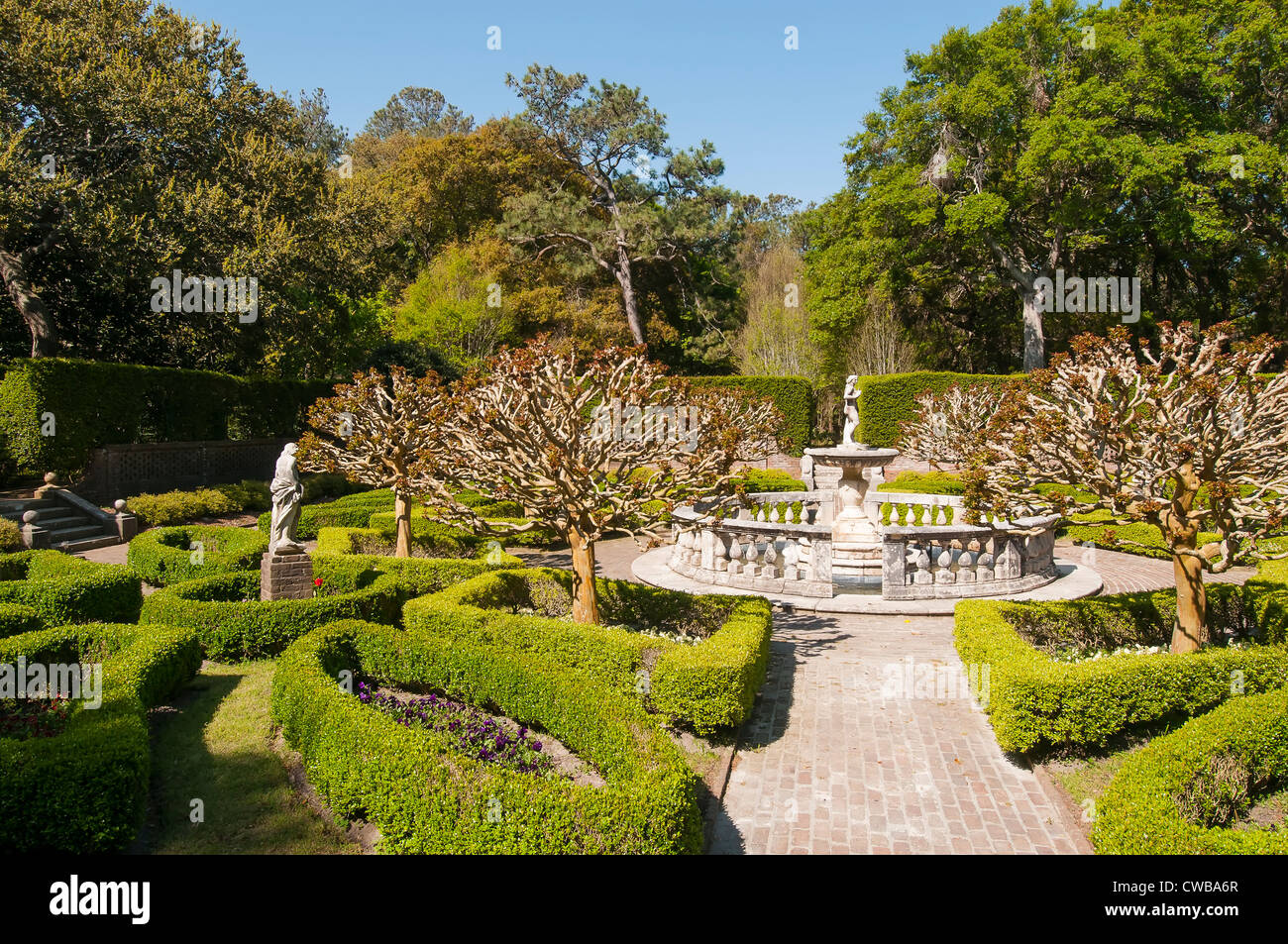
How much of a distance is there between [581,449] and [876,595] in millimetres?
7008

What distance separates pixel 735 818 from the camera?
6891 mm

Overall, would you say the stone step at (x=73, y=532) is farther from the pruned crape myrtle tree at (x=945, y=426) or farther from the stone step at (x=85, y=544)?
the pruned crape myrtle tree at (x=945, y=426)

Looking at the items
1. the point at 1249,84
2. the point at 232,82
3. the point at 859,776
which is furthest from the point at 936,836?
the point at 1249,84

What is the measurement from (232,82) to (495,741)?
29.8m

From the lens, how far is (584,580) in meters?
11.1

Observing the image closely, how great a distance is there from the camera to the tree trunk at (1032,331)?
36125 mm

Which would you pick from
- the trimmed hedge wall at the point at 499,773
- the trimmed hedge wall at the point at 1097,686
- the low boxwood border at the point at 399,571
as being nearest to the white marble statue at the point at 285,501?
the low boxwood border at the point at 399,571

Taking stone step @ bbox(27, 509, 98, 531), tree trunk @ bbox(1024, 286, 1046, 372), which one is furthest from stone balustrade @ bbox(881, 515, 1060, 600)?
tree trunk @ bbox(1024, 286, 1046, 372)

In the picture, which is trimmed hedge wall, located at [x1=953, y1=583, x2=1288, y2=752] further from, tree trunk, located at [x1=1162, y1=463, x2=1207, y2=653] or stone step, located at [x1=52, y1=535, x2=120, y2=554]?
stone step, located at [x1=52, y1=535, x2=120, y2=554]

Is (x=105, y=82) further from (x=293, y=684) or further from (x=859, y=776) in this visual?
(x=859, y=776)

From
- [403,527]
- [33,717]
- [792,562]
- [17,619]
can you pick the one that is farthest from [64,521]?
[792,562]

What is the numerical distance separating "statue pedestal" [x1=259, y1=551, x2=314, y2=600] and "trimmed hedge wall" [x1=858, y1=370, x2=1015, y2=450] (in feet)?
90.9

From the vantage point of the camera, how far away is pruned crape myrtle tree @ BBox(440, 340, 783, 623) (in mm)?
10711

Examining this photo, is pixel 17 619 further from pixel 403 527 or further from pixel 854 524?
pixel 854 524
